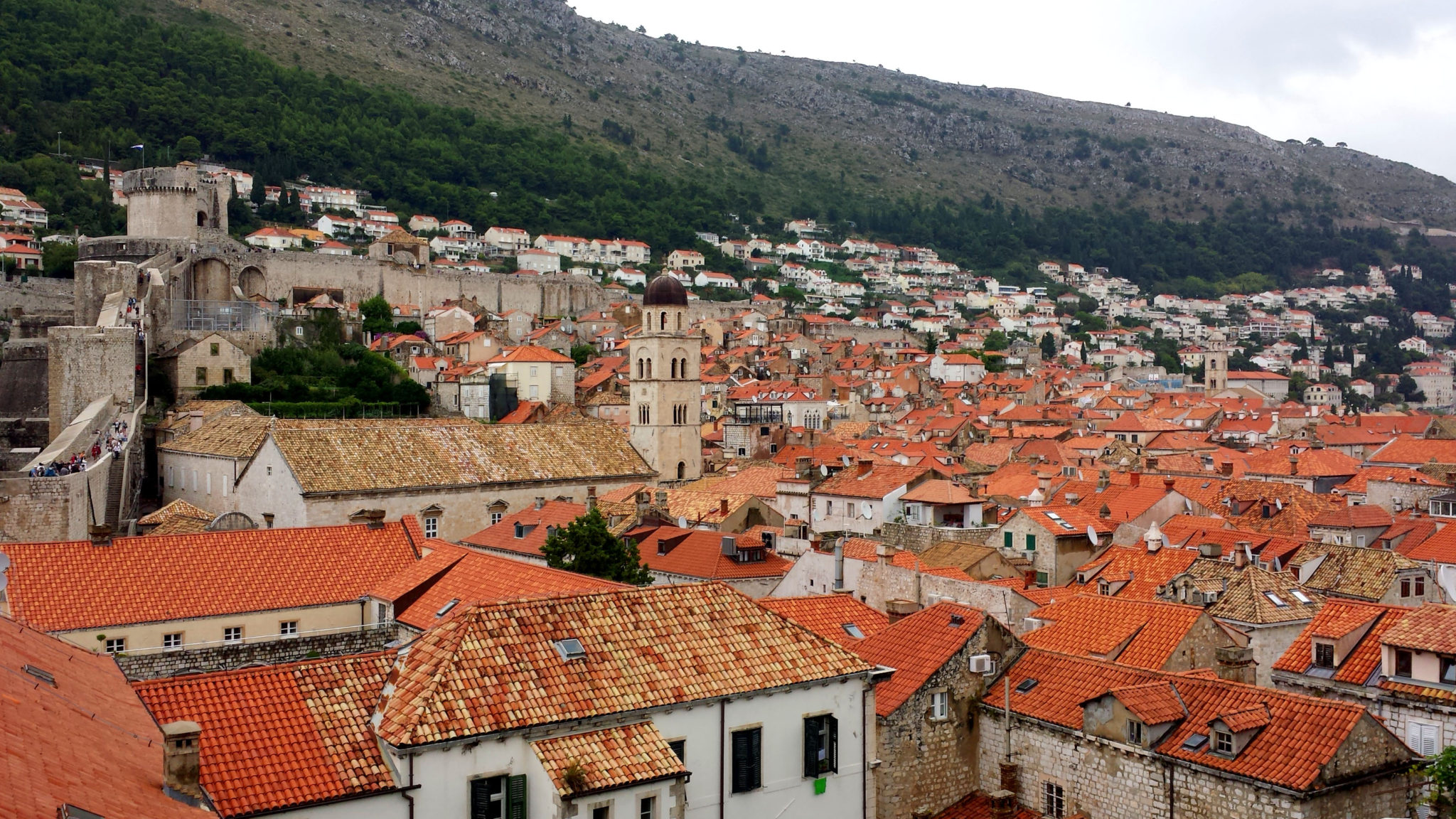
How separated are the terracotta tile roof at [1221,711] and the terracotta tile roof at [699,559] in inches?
465

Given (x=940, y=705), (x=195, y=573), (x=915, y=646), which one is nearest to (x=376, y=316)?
(x=195, y=573)

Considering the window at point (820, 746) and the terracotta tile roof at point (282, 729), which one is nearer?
the terracotta tile roof at point (282, 729)

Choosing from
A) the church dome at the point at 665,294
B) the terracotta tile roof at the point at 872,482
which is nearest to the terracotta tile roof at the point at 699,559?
the terracotta tile roof at the point at 872,482

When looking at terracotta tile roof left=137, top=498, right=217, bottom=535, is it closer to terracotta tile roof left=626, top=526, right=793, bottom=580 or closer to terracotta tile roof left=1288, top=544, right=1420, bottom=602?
terracotta tile roof left=626, top=526, right=793, bottom=580

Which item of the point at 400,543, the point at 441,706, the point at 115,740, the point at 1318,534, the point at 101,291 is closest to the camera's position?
the point at 115,740

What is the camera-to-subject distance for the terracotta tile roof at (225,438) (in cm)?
3934

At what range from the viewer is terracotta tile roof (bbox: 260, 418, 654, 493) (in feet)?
117

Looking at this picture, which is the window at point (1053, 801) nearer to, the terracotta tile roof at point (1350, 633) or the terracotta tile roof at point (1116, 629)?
the terracotta tile roof at point (1116, 629)

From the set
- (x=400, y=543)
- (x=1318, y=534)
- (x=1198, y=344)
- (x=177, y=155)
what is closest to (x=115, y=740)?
(x=400, y=543)

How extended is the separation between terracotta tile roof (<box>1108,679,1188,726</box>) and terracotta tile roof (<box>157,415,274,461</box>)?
28.8m

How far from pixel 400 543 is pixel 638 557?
18.3ft

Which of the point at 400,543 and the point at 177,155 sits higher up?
the point at 177,155

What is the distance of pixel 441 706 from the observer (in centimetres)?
1301

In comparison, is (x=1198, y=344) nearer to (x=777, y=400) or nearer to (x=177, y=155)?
(x=777, y=400)
